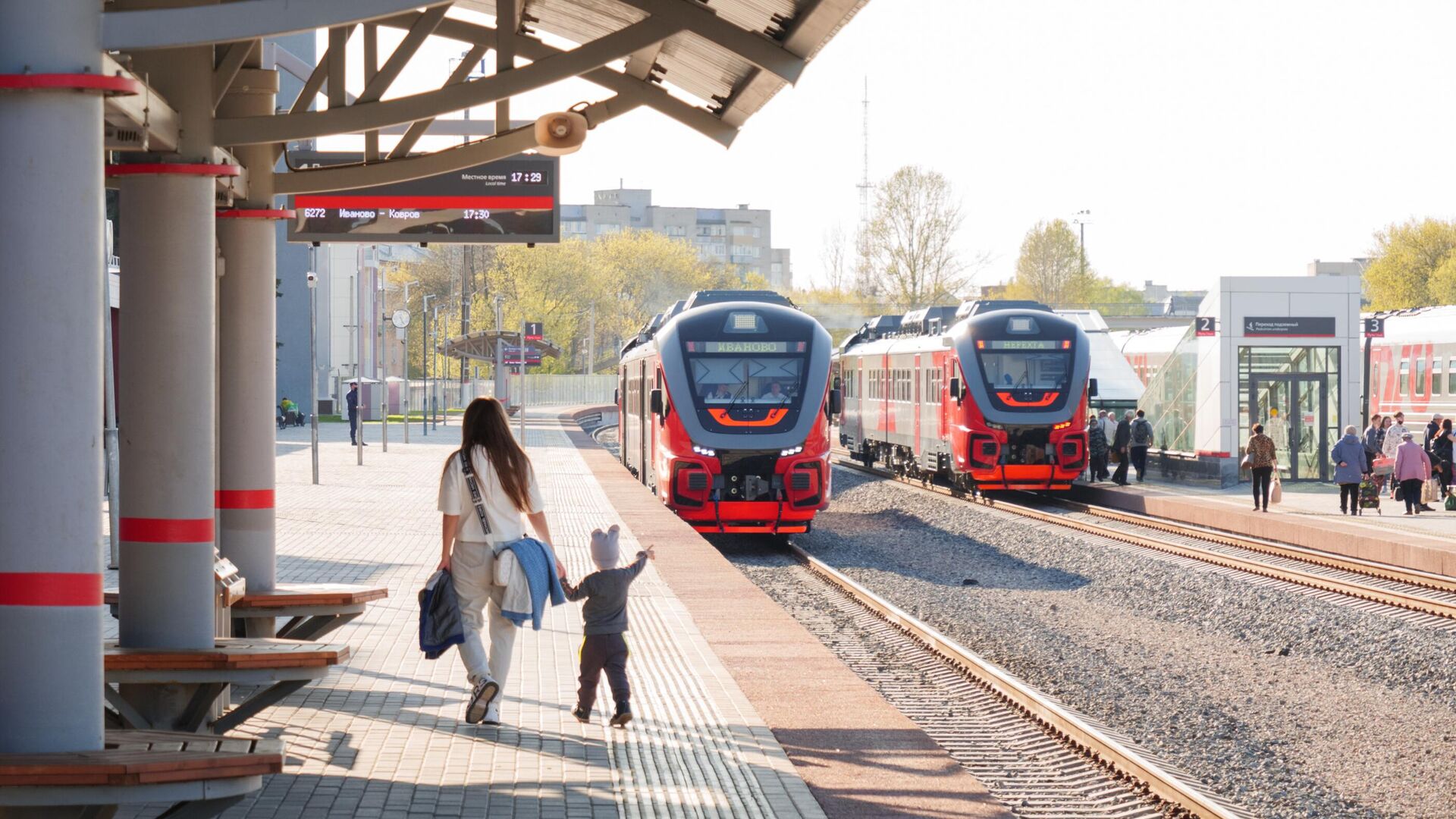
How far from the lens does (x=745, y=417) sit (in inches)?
806

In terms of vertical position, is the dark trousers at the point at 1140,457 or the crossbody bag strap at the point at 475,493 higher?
the crossbody bag strap at the point at 475,493

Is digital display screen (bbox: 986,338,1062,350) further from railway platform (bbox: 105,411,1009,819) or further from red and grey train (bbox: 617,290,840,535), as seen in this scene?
railway platform (bbox: 105,411,1009,819)

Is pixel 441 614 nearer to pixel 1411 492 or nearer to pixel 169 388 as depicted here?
pixel 169 388

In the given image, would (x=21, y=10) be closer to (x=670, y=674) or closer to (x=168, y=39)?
(x=168, y=39)

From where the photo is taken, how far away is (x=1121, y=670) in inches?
497

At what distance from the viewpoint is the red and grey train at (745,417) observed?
20.5 metres

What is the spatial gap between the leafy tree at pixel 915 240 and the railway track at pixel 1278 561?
45319mm

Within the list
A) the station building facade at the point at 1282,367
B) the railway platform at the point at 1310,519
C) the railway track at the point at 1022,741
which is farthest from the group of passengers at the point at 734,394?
the station building facade at the point at 1282,367

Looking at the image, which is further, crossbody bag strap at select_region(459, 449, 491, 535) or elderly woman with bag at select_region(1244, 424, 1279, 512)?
elderly woman with bag at select_region(1244, 424, 1279, 512)

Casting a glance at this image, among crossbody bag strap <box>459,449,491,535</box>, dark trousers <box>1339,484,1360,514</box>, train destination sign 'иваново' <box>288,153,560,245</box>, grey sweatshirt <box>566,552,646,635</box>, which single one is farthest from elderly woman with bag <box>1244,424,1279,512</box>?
crossbody bag strap <box>459,449,491,535</box>

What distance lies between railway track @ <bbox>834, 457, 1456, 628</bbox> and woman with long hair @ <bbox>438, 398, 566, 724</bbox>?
9.27 meters

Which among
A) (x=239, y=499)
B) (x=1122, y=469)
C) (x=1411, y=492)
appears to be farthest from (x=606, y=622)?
(x=1122, y=469)

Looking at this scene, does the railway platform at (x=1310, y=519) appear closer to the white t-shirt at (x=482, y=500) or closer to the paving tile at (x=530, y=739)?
the paving tile at (x=530, y=739)

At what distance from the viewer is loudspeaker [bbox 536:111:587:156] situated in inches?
349
